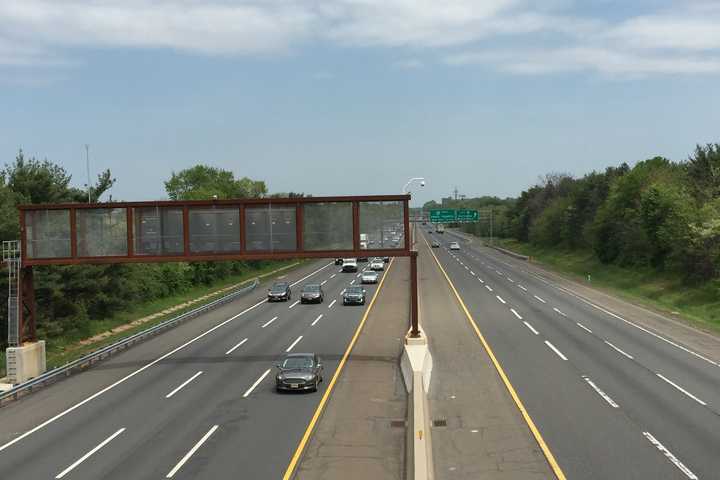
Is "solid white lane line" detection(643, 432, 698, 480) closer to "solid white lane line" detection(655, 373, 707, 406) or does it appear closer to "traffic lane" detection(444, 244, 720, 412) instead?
"traffic lane" detection(444, 244, 720, 412)

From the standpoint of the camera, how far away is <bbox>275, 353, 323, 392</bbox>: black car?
2506cm

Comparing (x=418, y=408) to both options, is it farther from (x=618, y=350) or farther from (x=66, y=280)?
(x=66, y=280)

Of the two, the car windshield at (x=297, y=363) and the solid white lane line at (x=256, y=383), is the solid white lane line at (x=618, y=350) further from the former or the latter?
the solid white lane line at (x=256, y=383)

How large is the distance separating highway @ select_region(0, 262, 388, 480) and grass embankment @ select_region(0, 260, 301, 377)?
12.0ft

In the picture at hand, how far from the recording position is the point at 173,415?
2231cm

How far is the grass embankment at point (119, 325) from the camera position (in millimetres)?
36844

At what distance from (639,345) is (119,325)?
34.0 meters

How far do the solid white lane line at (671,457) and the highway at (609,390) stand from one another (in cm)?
2

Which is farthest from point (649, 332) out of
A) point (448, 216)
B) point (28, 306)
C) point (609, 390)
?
point (448, 216)

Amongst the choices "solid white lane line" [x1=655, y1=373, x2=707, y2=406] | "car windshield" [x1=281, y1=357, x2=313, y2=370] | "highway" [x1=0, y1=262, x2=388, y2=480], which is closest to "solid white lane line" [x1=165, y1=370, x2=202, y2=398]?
"highway" [x1=0, y1=262, x2=388, y2=480]

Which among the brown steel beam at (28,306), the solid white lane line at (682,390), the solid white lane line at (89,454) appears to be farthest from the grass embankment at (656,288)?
the brown steel beam at (28,306)

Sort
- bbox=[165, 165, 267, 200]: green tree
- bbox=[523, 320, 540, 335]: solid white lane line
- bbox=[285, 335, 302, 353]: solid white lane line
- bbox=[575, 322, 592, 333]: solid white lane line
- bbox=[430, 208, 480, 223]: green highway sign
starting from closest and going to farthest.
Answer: bbox=[285, 335, 302, 353]: solid white lane line, bbox=[523, 320, 540, 335]: solid white lane line, bbox=[575, 322, 592, 333]: solid white lane line, bbox=[430, 208, 480, 223]: green highway sign, bbox=[165, 165, 267, 200]: green tree

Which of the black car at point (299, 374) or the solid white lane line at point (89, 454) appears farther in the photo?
the black car at point (299, 374)

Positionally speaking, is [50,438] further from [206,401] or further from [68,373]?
[68,373]
